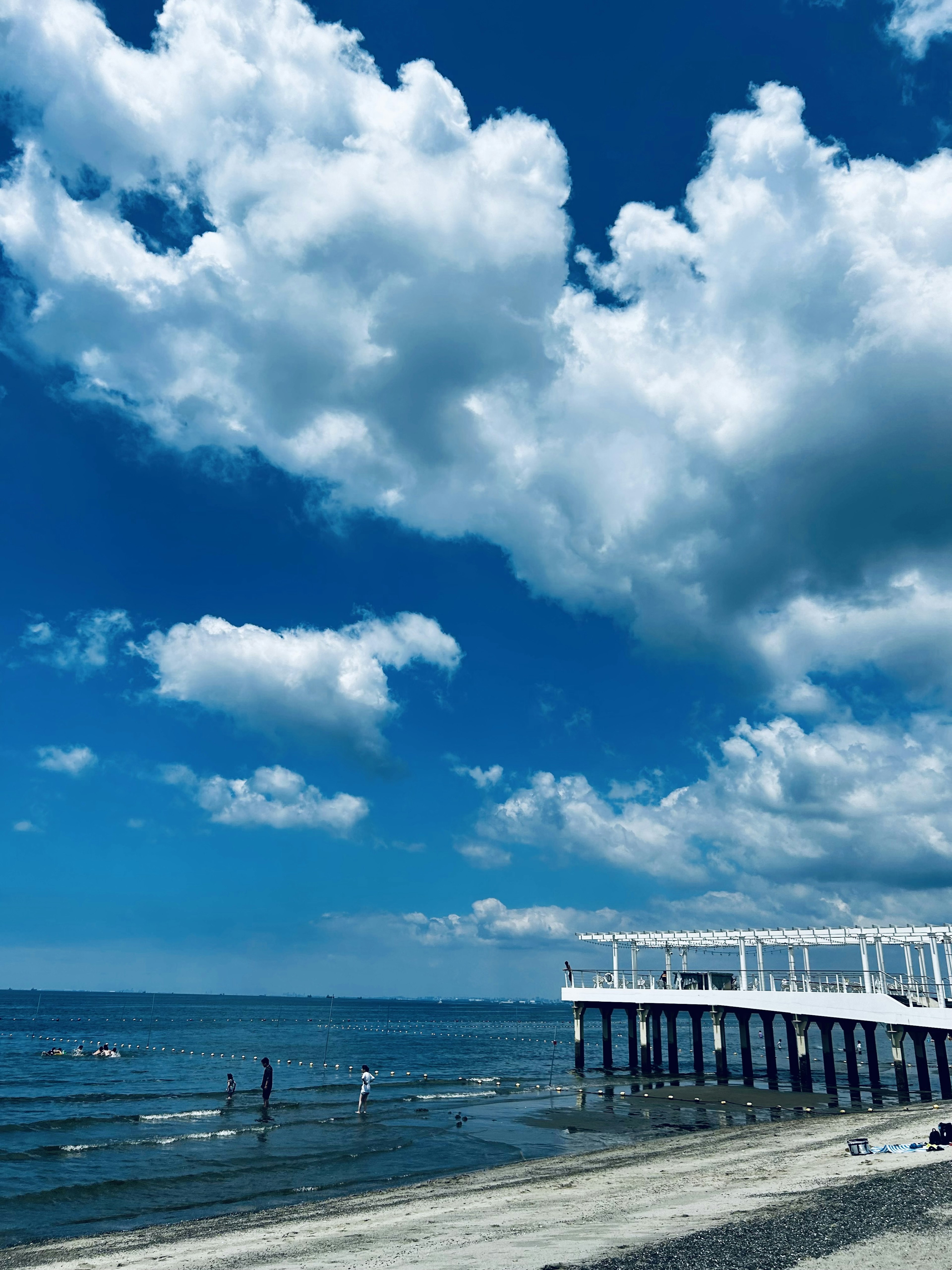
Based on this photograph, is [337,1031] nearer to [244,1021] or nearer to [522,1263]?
[244,1021]

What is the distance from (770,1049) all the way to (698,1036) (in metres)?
3.82

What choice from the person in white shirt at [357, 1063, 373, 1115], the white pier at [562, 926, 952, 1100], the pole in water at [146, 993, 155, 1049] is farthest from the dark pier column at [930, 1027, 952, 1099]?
the pole in water at [146, 993, 155, 1049]

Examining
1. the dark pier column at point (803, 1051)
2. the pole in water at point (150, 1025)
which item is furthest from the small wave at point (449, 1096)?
the pole in water at point (150, 1025)

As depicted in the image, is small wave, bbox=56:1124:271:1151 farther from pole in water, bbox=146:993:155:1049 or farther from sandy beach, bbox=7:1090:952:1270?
pole in water, bbox=146:993:155:1049

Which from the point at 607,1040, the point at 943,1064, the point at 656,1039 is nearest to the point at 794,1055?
the point at 943,1064

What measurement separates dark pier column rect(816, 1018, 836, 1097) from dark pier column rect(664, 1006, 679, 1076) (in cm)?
760

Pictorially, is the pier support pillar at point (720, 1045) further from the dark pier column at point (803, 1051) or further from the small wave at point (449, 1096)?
the small wave at point (449, 1096)

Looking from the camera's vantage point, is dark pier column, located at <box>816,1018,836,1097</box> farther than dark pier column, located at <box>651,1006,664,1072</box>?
No

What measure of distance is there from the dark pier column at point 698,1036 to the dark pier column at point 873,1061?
724cm

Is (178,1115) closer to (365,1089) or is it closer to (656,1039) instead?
(365,1089)

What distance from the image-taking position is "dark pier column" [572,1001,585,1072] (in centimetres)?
5009

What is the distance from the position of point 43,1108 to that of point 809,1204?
40.7m

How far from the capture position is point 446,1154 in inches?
1133

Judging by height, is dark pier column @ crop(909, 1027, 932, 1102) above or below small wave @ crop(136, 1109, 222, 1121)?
above
